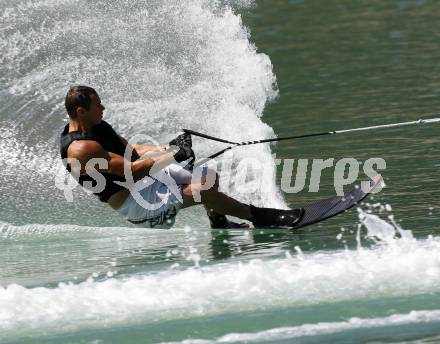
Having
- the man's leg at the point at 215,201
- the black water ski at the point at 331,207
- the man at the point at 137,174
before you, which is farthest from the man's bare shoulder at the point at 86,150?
the black water ski at the point at 331,207

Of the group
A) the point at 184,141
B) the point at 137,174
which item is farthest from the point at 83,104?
the point at 184,141

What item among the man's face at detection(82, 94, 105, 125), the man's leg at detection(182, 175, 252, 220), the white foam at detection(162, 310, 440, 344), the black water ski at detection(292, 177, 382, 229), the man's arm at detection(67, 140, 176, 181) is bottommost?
the white foam at detection(162, 310, 440, 344)

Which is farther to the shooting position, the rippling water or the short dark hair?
the short dark hair

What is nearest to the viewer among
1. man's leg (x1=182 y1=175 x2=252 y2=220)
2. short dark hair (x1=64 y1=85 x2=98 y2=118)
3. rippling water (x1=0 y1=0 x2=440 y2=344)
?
rippling water (x1=0 y1=0 x2=440 y2=344)

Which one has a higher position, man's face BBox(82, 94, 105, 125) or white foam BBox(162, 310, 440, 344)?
man's face BBox(82, 94, 105, 125)

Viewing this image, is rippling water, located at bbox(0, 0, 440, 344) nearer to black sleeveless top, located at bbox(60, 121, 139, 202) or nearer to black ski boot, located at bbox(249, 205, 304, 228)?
black ski boot, located at bbox(249, 205, 304, 228)

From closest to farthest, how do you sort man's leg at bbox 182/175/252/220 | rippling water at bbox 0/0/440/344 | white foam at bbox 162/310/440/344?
white foam at bbox 162/310/440/344, rippling water at bbox 0/0/440/344, man's leg at bbox 182/175/252/220

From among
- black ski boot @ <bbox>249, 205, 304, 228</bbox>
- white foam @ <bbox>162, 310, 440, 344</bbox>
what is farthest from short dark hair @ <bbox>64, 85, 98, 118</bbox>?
white foam @ <bbox>162, 310, 440, 344</bbox>

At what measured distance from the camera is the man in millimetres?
8031

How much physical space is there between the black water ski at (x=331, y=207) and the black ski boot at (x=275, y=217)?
0.04 m

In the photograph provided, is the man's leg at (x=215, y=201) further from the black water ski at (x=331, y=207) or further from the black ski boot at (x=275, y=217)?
the black water ski at (x=331, y=207)

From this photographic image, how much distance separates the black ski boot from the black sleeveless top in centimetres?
101

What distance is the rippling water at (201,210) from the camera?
6586mm

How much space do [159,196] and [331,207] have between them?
4.13ft
